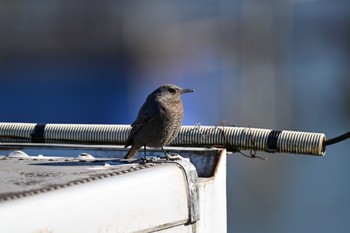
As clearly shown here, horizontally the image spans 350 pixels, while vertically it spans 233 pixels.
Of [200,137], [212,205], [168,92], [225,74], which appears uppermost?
[225,74]

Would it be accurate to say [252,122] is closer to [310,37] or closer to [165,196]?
[310,37]

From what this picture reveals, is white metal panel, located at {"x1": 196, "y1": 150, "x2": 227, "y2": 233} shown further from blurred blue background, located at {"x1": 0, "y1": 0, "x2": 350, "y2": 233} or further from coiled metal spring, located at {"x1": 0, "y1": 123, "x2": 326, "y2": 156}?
→ blurred blue background, located at {"x1": 0, "y1": 0, "x2": 350, "y2": 233}

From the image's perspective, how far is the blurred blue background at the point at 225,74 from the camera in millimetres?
4055

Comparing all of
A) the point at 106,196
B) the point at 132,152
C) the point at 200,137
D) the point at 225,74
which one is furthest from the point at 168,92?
the point at 225,74

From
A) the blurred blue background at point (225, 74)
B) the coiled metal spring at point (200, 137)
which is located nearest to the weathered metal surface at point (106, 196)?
the coiled metal spring at point (200, 137)

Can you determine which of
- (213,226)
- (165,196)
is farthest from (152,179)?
(213,226)

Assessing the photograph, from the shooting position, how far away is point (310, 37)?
4453mm

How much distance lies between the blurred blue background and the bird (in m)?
1.55

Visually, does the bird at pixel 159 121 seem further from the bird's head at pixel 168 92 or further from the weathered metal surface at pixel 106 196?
the weathered metal surface at pixel 106 196

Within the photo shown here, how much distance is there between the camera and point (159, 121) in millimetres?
2369

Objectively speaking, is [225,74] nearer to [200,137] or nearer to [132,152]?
[200,137]

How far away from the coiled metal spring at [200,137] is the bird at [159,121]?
0.16 feet

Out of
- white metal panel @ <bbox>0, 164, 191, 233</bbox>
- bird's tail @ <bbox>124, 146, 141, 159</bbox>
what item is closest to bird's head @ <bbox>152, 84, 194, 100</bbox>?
bird's tail @ <bbox>124, 146, 141, 159</bbox>

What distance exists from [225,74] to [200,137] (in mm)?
2110
